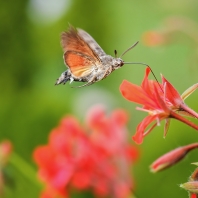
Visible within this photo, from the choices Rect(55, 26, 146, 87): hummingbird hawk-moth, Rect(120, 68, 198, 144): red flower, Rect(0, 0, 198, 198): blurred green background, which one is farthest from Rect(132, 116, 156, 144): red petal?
Rect(0, 0, 198, 198): blurred green background

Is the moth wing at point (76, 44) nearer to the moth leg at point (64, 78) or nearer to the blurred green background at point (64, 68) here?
the moth leg at point (64, 78)

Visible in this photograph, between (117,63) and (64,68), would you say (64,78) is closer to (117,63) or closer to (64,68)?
(117,63)

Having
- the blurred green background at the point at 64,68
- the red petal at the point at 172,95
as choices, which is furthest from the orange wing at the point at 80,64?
the blurred green background at the point at 64,68

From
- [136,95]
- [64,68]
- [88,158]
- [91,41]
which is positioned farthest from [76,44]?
[64,68]

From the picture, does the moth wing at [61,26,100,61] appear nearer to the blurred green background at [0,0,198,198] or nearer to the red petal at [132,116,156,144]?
the red petal at [132,116,156,144]

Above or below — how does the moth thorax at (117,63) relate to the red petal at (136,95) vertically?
above

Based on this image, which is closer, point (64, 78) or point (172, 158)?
point (172, 158)
